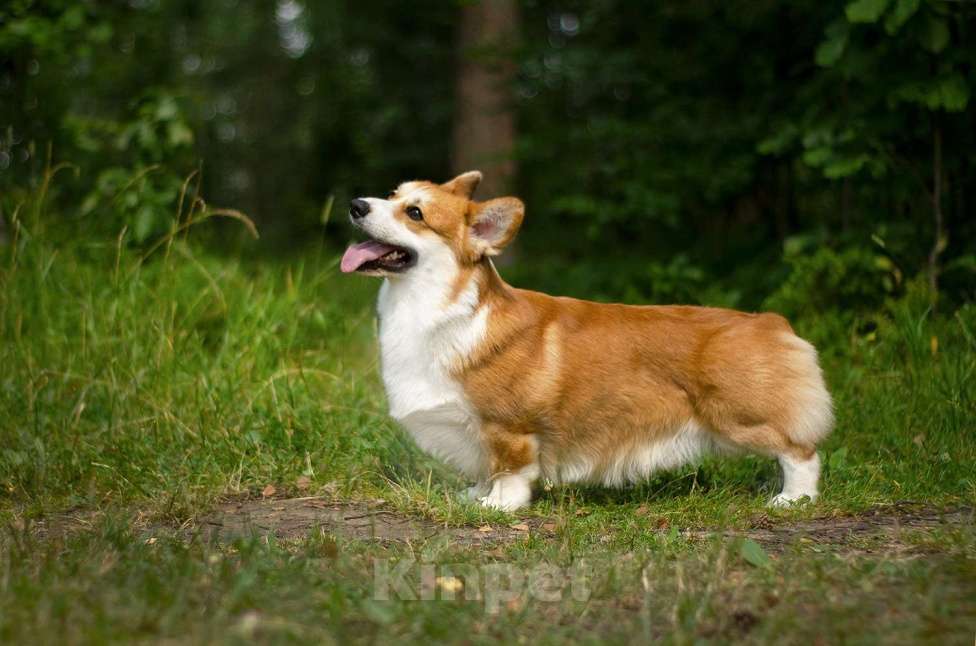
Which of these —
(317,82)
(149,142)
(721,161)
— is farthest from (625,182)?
(317,82)

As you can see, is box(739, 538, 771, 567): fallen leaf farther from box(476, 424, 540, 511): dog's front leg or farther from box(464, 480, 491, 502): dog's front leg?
box(464, 480, 491, 502): dog's front leg

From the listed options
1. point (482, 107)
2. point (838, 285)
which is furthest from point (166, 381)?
point (482, 107)

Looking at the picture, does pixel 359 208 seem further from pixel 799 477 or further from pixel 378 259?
pixel 799 477

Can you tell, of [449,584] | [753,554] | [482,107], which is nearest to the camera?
[449,584]

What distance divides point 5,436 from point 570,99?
6512 mm

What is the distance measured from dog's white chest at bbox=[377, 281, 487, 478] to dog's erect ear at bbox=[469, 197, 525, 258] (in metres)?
0.25

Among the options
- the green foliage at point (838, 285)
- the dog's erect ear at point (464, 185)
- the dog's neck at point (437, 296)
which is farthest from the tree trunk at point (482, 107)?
the dog's neck at point (437, 296)

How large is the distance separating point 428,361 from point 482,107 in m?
6.97

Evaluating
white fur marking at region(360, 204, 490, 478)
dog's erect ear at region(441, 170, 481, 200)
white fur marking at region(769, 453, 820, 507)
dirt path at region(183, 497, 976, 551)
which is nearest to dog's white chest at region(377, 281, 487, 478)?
white fur marking at region(360, 204, 490, 478)

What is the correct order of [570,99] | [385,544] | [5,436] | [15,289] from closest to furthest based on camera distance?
[385,544] < [5,436] < [15,289] < [570,99]

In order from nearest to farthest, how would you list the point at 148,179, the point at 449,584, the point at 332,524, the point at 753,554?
the point at 449,584
the point at 753,554
the point at 332,524
the point at 148,179

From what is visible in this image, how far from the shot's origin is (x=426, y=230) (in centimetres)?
406

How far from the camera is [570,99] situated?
9.95 meters

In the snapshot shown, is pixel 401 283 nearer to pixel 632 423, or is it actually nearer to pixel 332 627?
pixel 632 423
